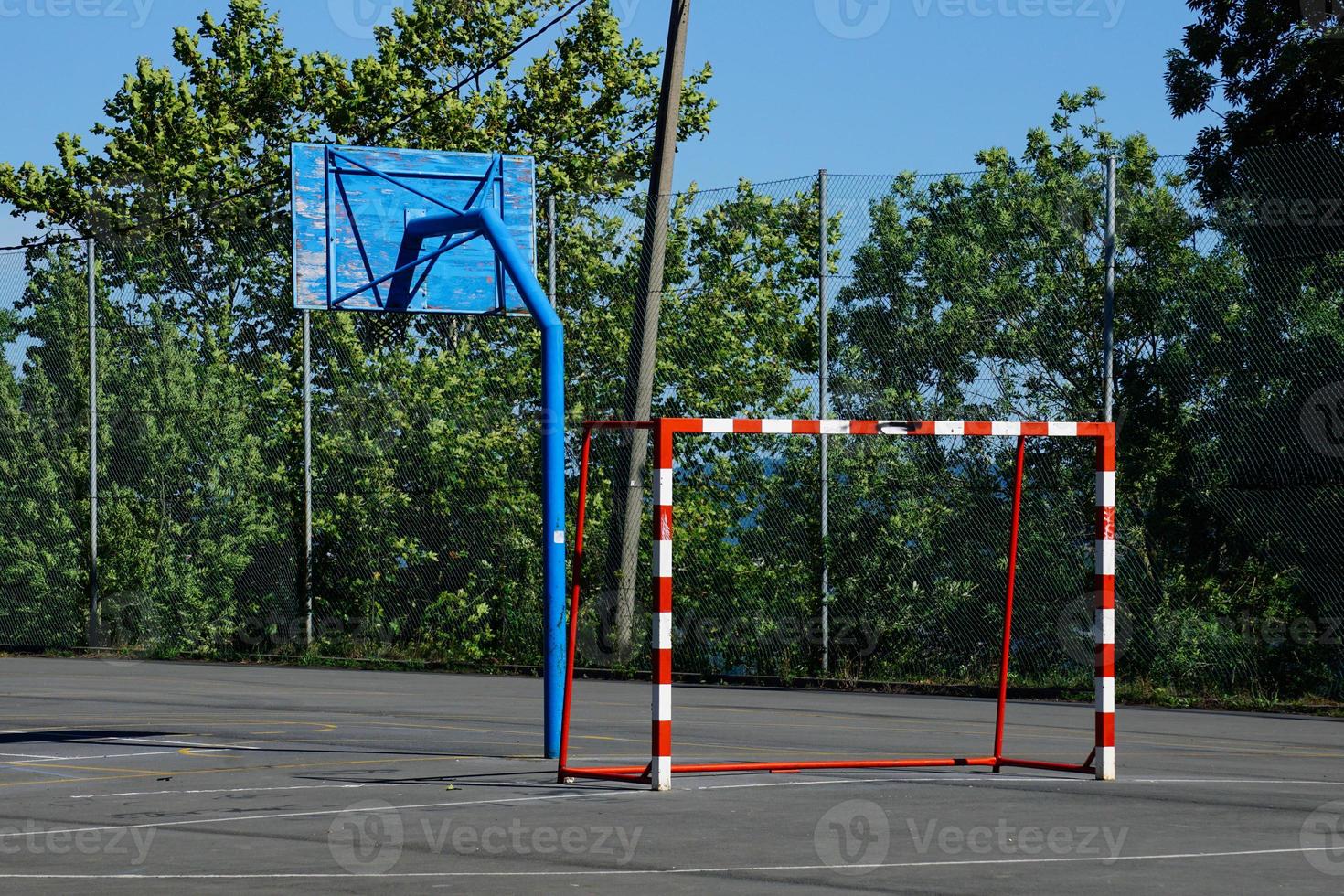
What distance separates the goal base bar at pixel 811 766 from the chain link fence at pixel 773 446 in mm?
6081

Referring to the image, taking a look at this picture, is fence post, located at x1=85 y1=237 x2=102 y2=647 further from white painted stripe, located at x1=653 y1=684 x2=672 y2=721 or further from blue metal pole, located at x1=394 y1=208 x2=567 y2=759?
white painted stripe, located at x1=653 y1=684 x2=672 y2=721

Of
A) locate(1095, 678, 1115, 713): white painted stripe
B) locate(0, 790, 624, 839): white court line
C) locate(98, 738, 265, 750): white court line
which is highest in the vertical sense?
locate(1095, 678, 1115, 713): white painted stripe

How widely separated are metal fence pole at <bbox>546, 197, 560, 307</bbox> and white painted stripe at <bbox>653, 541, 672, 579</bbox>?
1120 centimetres

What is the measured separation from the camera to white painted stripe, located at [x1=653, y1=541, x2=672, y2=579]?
1140 cm

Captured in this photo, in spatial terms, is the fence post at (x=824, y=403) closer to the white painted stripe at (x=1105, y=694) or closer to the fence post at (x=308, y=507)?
the fence post at (x=308, y=507)

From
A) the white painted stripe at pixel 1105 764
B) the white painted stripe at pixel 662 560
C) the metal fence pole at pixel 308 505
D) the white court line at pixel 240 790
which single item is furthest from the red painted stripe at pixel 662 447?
the metal fence pole at pixel 308 505

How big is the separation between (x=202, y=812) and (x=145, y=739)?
185 inches

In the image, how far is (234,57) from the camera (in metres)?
39.8

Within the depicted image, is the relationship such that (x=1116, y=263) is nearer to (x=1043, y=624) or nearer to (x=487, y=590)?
(x=1043, y=624)

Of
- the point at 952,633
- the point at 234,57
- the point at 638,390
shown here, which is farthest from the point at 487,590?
the point at 234,57

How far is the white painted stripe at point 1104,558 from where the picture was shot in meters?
12.3

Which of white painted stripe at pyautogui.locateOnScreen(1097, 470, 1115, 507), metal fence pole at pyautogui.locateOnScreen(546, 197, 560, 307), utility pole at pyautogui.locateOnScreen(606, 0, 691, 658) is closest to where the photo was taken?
white painted stripe at pyautogui.locateOnScreen(1097, 470, 1115, 507)

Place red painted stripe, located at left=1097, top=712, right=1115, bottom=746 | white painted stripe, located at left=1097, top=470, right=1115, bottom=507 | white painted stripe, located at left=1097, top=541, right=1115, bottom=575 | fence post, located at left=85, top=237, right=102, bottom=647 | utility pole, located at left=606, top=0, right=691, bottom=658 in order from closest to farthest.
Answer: red painted stripe, located at left=1097, top=712, right=1115, bottom=746
white painted stripe, located at left=1097, top=541, right=1115, bottom=575
white painted stripe, located at left=1097, top=470, right=1115, bottom=507
utility pole, located at left=606, top=0, right=691, bottom=658
fence post, located at left=85, top=237, right=102, bottom=647

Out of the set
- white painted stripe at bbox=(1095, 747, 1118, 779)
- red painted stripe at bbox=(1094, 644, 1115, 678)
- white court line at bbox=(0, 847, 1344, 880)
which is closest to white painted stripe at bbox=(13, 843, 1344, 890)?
white court line at bbox=(0, 847, 1344, 880)
